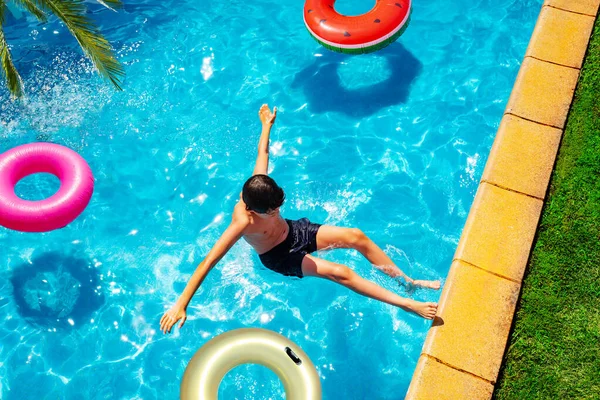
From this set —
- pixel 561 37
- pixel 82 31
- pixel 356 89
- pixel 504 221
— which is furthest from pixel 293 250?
pixel 561 37

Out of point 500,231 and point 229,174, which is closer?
point 500,231

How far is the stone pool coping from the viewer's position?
17.5 ft

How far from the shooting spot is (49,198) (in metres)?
6.05

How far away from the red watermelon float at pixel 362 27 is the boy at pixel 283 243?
5.91 feet

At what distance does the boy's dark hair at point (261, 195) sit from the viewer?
489cm

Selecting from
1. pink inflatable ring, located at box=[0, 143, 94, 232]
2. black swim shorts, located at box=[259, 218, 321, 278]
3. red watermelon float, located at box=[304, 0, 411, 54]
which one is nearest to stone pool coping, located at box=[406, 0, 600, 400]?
black swim shorts, located at box=[259, 218, 321, 278]

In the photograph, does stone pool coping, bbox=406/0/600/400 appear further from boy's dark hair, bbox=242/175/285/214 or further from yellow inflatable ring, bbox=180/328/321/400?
boy's dark hair, bbox=242/175/285/214

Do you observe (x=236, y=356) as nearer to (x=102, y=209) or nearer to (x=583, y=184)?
(x=102, y=209)

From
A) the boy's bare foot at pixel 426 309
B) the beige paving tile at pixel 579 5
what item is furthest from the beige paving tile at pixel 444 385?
the beige paving tile at pixel 579 5

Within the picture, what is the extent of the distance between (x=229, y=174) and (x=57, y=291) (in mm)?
2393

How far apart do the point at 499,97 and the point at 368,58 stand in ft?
6.07

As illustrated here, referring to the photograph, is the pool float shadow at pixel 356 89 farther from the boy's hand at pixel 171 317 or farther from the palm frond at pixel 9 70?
the boy's hand at pixel 171 317

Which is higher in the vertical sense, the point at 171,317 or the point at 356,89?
the point at 171,317

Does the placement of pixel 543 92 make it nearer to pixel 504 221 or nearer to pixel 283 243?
pixel 504 221
